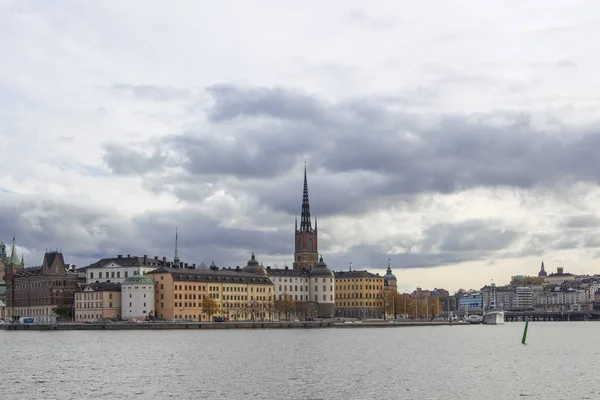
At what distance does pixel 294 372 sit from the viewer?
63438mm

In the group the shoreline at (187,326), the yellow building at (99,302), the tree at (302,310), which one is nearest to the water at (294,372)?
the shoreline at (187,326)

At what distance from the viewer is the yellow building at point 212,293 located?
556 feet

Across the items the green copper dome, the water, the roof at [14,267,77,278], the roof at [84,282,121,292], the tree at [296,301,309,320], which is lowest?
the water

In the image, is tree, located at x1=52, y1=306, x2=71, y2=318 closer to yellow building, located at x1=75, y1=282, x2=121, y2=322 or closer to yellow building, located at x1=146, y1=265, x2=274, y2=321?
yellow building, located at x1=75, y1=282, x2=121, y2=322

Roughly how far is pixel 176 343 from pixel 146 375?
41100 mm

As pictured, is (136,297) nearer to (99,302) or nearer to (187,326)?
(99,302)

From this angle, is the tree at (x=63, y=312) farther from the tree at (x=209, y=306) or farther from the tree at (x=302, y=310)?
the tree at (x=302, y=310)

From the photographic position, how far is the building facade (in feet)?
609

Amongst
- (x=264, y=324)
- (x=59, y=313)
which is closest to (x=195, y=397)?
(x=264, y=324)

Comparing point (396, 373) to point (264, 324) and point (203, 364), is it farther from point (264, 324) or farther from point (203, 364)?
point (264, 324)

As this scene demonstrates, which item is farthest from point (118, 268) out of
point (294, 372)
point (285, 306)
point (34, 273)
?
point (294, 372)

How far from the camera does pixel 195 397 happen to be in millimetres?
49312

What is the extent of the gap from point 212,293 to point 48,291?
3406 centimetres

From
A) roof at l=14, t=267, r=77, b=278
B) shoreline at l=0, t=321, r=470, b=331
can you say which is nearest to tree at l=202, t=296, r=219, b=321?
shoreline at l=0, t=321, r=470, b=331
